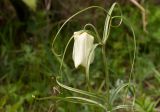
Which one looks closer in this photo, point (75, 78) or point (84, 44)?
point (84, 44)

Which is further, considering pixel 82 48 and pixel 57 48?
pixel 57 48

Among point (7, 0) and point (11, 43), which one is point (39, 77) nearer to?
point (11, 43)

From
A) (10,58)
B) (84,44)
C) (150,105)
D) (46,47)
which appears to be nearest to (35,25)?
(10,58)

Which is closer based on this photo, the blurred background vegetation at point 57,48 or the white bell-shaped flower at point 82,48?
the white bell-shaped flower at point 82,48
